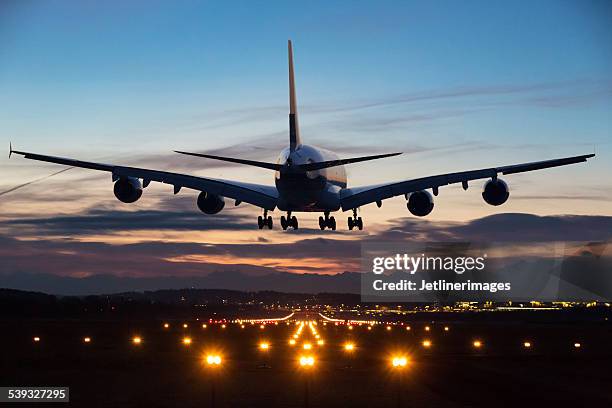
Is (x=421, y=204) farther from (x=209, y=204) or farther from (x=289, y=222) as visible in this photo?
(x=209, y=204)

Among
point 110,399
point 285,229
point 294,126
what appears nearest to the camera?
point 110,399

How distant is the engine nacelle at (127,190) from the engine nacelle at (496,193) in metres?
24.8

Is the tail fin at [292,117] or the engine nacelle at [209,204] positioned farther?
the tail fin at [292,117]

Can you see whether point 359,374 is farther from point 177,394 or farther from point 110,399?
point 110,399

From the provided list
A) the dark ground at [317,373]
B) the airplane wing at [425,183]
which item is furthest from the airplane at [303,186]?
the dark ground at [317,373]

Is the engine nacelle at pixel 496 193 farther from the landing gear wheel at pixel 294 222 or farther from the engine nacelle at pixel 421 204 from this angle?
the landing gear wheel at pixel 294 222

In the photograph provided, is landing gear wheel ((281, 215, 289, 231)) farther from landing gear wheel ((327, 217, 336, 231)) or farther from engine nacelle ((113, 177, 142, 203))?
engine nacelle ((113, 177, 142, 203))

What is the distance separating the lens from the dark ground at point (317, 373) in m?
32.6

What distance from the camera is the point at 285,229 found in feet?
222

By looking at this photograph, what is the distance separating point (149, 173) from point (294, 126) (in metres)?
14.9

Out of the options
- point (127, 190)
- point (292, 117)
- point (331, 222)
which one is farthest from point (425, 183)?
point (127, 190)

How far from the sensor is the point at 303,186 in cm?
6412

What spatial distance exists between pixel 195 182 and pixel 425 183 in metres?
17.5

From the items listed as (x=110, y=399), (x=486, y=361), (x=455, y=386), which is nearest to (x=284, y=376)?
(x=455, y=386)
